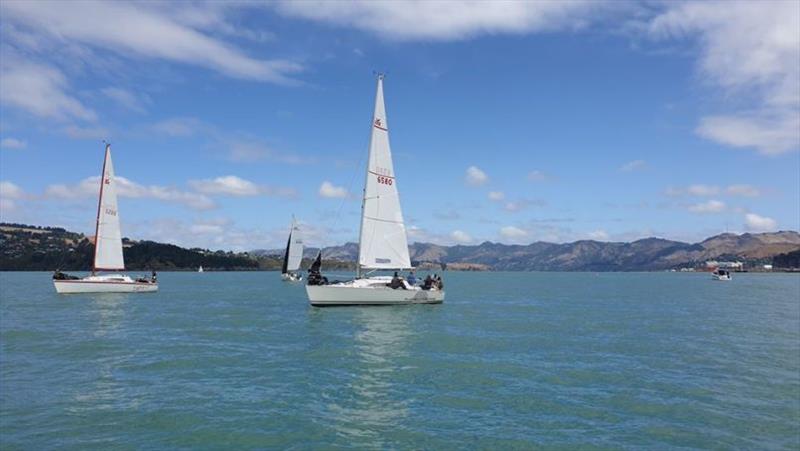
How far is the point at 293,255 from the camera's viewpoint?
130m

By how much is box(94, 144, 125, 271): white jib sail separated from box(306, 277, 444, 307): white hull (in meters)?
33.1

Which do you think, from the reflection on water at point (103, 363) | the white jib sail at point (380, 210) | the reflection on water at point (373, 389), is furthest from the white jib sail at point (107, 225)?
the reflection on water at point (373, 389)

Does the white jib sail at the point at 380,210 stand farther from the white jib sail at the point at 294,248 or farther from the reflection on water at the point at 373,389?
the white jib sail at the point at 294,248

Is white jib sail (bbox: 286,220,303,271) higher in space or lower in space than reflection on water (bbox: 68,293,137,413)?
higher

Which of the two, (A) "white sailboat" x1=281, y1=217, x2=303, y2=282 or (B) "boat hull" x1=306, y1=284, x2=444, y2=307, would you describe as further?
(A) "white sailboat" x1=281, y1=217, x2=303, y2=282

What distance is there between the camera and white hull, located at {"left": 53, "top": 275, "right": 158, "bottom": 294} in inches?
2596

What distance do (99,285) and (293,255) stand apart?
210ft

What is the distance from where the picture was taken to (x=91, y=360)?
24672 mm

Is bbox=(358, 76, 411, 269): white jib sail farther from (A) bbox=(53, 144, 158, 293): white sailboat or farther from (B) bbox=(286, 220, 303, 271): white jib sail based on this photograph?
(B) bbox=(286, 220, 303, 271): white jib sail

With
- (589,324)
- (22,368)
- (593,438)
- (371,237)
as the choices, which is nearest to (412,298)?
(371,237)

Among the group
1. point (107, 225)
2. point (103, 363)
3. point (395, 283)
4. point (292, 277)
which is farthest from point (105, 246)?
point (292, 277)

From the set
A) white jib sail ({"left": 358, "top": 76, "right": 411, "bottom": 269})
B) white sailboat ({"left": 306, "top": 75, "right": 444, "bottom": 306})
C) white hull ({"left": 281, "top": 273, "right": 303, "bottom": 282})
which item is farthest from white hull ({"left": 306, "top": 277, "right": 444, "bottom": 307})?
white hull ({"left": 281, "top": 273, "right": 303, "bottom": 282})

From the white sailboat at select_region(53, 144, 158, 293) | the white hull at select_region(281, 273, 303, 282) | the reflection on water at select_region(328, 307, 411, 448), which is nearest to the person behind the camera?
the reflection on water at select_region(328, 307, 411, 448)

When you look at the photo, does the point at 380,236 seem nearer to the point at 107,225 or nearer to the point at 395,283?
the point at 395,283
